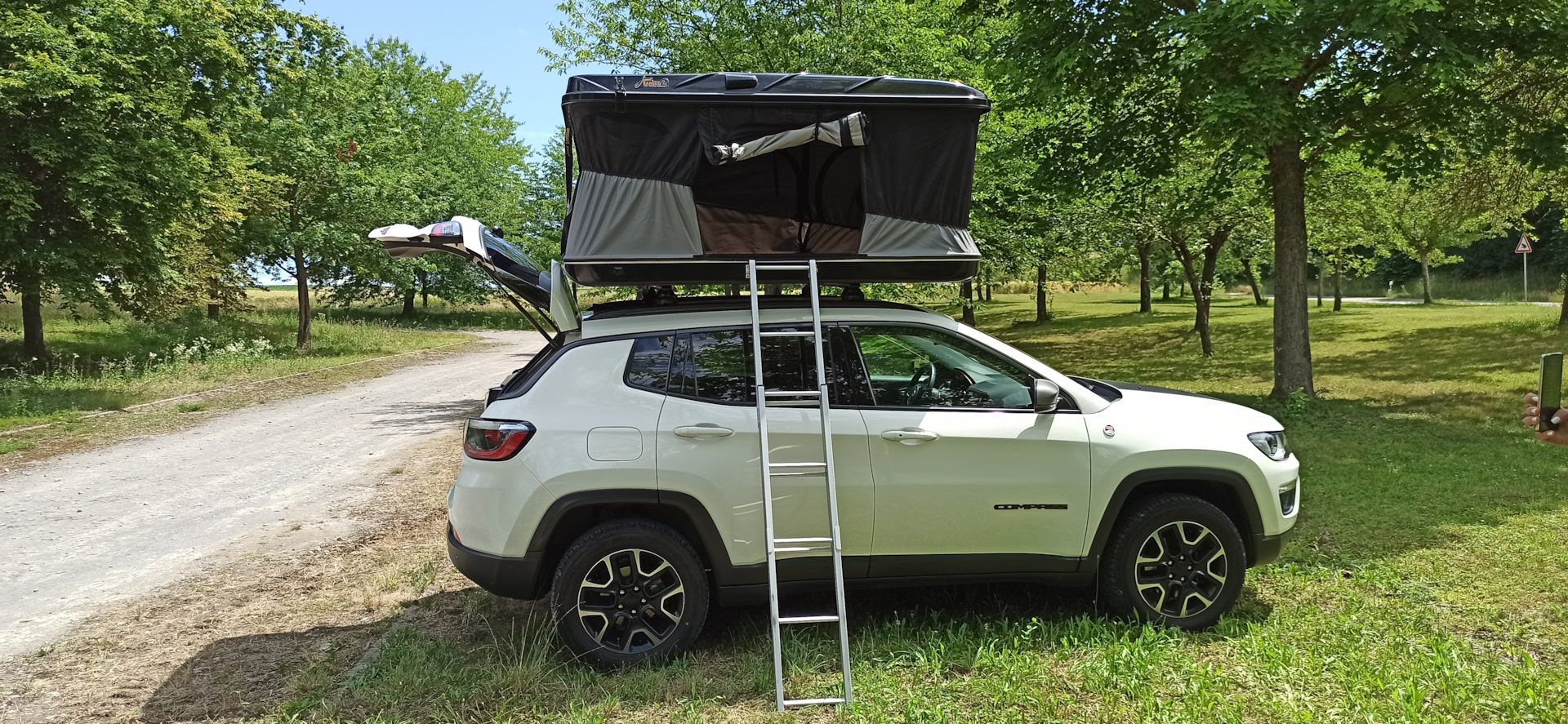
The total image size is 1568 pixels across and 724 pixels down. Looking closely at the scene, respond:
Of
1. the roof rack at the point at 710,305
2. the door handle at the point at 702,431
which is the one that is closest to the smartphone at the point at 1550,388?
the roof rack at the point at 710,305

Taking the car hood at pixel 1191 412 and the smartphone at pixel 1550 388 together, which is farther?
the car hood at pixel 1191 412

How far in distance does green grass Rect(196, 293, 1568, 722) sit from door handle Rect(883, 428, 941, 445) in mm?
1029

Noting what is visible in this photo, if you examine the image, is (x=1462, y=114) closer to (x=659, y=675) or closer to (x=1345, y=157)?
(x=1345, y=157)

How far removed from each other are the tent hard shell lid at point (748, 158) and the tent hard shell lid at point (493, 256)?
12.2 inches

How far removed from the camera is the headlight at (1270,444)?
4.95 meters

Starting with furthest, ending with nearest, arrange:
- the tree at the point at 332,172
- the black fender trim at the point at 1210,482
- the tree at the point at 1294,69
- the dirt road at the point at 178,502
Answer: the tree at the point at 332,172
the tree at the point at 1294,69
the dirt road at the point at 178,502
the black fender trim at the point at 1210,482

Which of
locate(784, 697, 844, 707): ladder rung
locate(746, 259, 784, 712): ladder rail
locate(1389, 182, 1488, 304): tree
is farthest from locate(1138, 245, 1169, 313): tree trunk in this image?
locate(784, 697, 844, 707): ladder rung

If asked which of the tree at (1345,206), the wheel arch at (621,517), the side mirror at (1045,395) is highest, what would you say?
the tree at (1345,206)

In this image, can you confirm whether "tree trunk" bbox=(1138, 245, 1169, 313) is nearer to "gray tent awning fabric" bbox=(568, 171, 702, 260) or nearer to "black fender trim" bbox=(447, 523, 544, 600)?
"gray tent awning fabric" bbox=(568, 171, 702, 260)

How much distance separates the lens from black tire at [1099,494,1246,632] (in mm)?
4875

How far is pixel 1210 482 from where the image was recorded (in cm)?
506

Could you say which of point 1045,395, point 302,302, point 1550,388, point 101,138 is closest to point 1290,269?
point 1045,395

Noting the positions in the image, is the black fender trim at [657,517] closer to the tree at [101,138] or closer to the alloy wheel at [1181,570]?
the alloy wheel at [1181,570]

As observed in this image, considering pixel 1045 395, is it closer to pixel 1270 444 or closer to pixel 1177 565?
pixel 1177 565
